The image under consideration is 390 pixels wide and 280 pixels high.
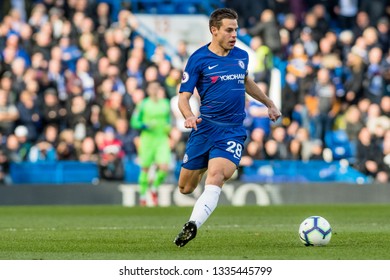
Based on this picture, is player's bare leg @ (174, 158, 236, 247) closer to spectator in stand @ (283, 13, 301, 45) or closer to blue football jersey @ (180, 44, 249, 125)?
blue football jersey @ (180, 44, 249, 125)

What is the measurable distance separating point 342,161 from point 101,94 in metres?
5.22

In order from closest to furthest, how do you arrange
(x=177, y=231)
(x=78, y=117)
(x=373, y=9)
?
(x=177, y=231) < (x=78, y=117) < (x=373, y=9)

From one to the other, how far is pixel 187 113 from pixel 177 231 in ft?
10.6

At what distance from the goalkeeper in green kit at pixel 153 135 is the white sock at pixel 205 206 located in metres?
9.79

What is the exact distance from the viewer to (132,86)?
2388 cm

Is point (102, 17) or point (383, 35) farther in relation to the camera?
point (383, 35)

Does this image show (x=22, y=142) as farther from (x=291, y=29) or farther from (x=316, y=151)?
(x=291, y=29)

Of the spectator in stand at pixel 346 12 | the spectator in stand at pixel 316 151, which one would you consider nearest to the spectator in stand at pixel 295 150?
the spectator in stand at pixel 316 151

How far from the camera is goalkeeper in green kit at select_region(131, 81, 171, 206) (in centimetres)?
2119

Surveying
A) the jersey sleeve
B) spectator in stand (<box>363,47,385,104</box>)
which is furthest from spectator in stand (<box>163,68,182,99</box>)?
the jersey sleeve

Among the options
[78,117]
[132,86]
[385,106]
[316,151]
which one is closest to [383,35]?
[385,106]

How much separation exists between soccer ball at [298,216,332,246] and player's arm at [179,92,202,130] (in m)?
1.52
